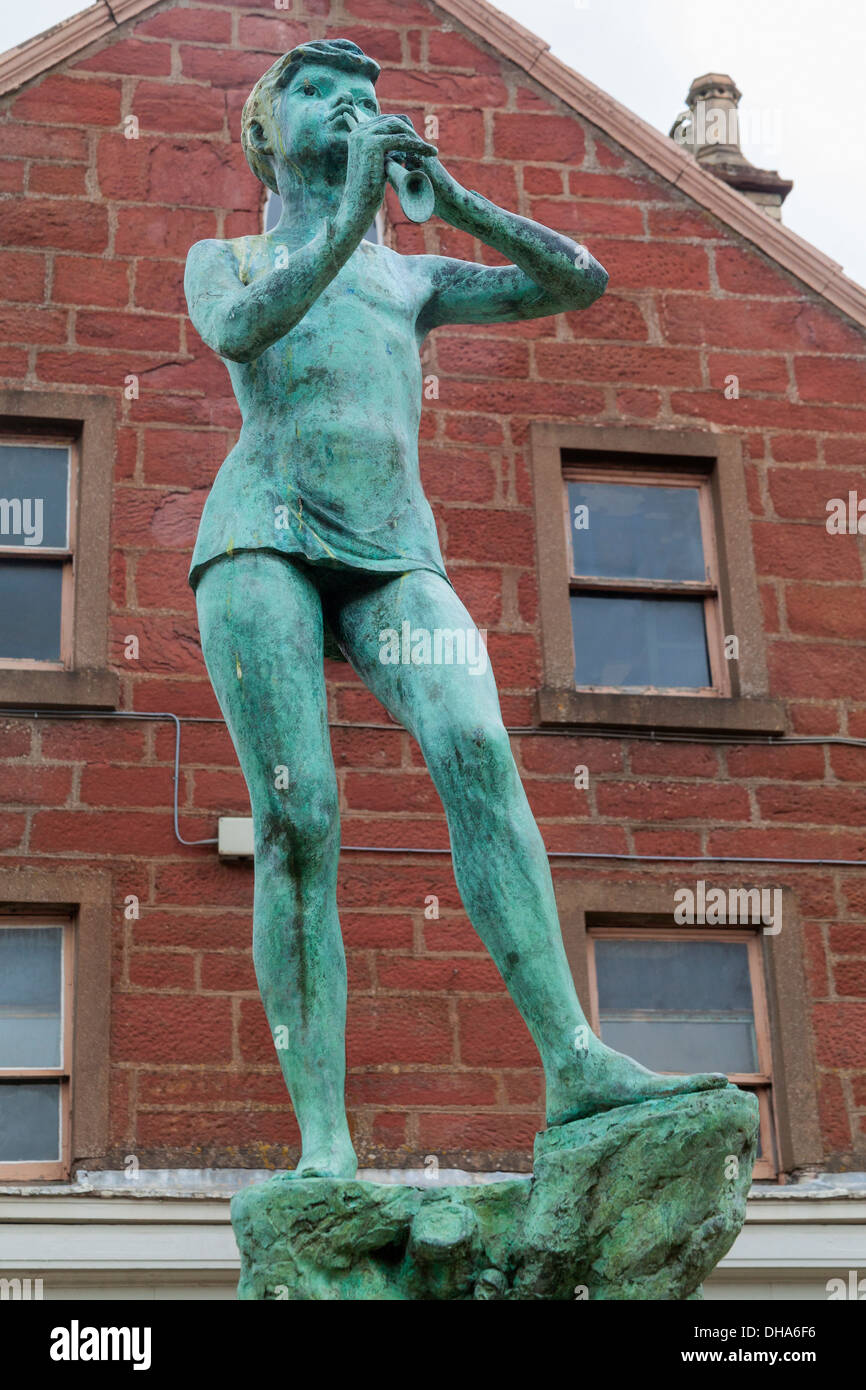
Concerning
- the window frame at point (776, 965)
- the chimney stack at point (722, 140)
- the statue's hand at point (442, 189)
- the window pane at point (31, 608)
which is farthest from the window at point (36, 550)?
the statue's hand at point (442, 189)

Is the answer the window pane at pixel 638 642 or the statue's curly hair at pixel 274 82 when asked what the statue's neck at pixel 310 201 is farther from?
the window pane at pixel 638 642

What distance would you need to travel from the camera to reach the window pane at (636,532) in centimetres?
1231

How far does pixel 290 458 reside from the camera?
5402mm

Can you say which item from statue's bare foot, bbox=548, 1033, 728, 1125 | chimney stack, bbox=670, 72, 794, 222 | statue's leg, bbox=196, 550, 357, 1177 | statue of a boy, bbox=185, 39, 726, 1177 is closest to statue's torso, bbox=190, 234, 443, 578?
statue of a boy, bbox=185, 39, 726, 1177

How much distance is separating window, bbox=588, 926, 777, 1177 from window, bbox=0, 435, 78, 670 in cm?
312

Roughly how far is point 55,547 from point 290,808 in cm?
693

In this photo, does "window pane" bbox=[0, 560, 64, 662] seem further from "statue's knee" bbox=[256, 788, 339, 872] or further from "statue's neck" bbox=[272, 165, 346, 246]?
"statue's knee" bbox=[256, 788, 339, 872]

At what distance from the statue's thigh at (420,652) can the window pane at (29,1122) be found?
584 centimetres

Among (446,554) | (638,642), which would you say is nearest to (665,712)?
(638,642)

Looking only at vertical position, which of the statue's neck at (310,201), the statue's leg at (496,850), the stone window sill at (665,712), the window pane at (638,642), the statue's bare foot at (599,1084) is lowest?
the statue's bare foot at (599,1084)

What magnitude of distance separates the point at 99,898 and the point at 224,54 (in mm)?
4867

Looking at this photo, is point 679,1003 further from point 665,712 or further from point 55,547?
point 55,547
